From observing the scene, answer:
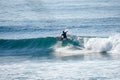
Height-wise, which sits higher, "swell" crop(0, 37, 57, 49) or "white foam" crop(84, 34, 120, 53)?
"swell" crop(0, 37, 57, 49)

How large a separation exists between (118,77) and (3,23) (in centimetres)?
3028

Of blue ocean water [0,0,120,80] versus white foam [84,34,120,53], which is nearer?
blue ocean water [0,0,120,80]

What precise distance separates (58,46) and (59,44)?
0.27 m

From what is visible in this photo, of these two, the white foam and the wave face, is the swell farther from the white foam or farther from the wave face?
the white foam

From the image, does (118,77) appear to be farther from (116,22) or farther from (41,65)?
(116,22)

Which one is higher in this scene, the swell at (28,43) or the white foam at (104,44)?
the swell at (28,43)

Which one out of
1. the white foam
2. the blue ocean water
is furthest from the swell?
the white foam

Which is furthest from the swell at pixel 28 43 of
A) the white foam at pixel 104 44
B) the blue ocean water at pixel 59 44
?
the white foam at pixel 104 44

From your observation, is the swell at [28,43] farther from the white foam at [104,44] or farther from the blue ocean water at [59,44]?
the white foam at [104,44]

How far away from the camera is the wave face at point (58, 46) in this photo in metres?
43.1

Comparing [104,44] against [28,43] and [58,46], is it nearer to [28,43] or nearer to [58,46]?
[58,46]

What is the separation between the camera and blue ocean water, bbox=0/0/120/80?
34375mm

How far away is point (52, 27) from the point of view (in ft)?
184

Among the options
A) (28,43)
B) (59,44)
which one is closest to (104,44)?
(59,44)
